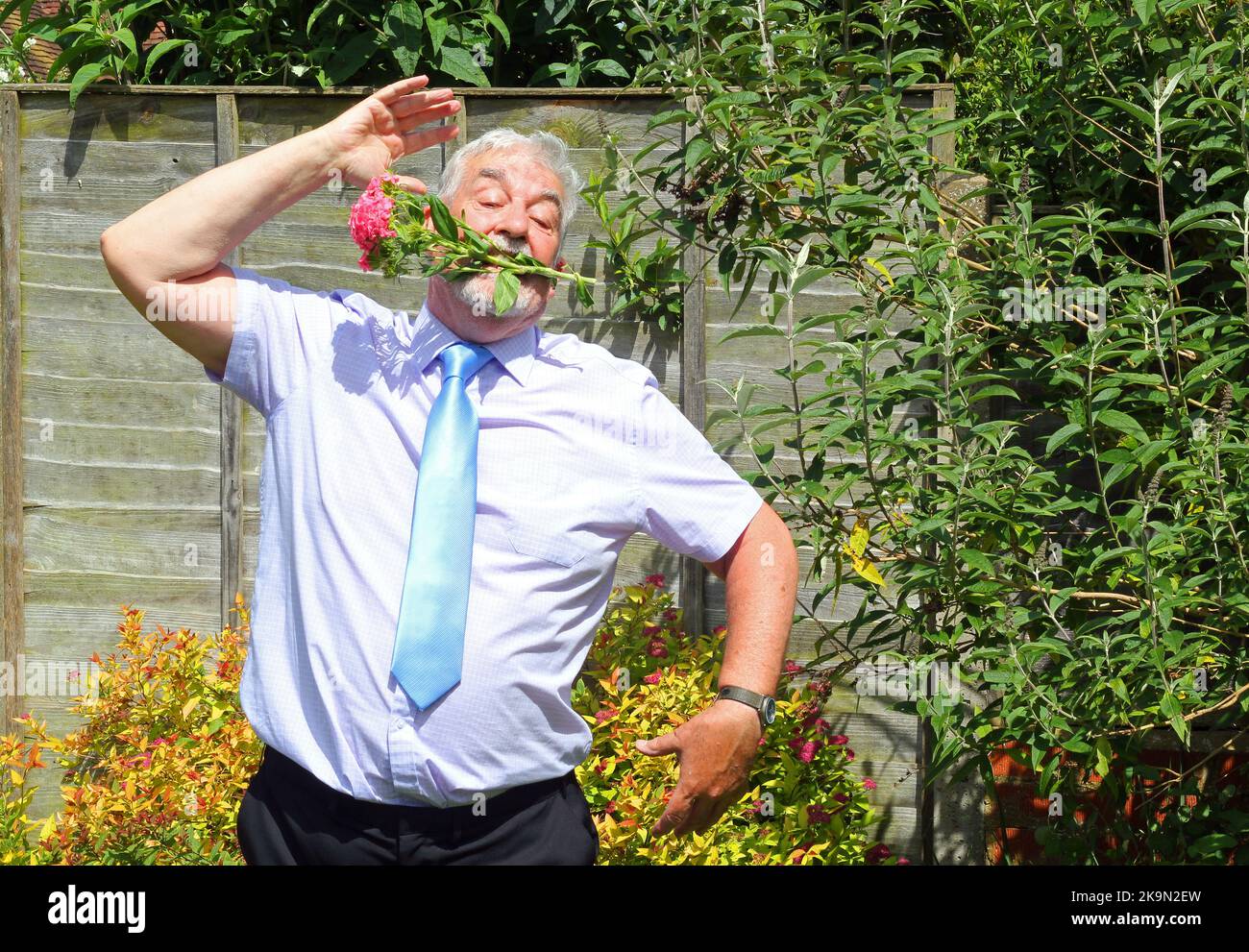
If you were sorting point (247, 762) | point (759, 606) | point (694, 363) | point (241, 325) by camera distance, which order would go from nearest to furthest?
point (241, 325), point (759, 606), point (247, 762), point (694, 363)

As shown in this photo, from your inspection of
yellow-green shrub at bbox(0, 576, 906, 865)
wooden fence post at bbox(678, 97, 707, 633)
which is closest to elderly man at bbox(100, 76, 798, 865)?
yellow-green shrub at bbox(0, 576, 906, 865)

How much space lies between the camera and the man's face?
2416mm

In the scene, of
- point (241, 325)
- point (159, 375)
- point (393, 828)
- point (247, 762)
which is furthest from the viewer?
point (159, 375)

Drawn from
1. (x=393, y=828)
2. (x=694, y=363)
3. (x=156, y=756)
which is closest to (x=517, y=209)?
(x=393, y=828)

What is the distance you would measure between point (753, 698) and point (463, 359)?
898 mm

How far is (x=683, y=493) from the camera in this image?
2455 mm

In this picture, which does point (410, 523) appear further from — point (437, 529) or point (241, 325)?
point (241, 325)

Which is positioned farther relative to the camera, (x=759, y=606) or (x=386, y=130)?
(x=386, y=130)

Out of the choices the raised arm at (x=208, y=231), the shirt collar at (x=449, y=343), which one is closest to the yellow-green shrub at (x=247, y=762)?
the shirt collar at (x=449, y=343)

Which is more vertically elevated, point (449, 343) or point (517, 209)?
point (517, 209)

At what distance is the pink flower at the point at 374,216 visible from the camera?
7.55ft

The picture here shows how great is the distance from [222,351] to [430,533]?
1.88 ft

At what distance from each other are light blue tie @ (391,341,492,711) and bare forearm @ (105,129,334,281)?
505 mm

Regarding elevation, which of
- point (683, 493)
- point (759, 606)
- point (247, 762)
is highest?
point (683, 493)
